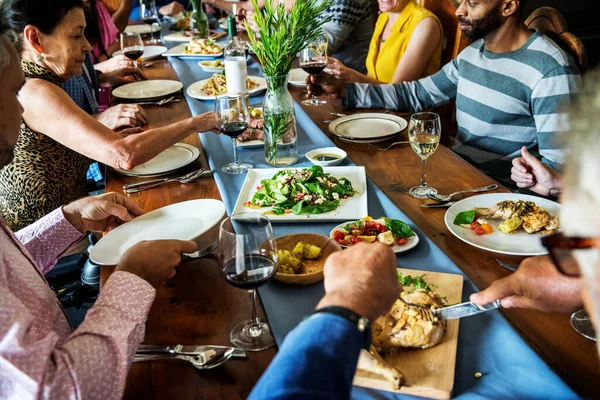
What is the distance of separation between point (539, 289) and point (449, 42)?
2.46 metres

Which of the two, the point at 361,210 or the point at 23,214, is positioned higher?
the point at 361,210

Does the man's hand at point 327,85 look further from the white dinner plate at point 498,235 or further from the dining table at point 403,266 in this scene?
the white dinner plate at point 498,235

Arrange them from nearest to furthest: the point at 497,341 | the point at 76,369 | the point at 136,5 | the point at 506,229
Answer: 1. the point at 76,369
2. the point at 497,341
3. the point at 506,229
4. the point at 136,5

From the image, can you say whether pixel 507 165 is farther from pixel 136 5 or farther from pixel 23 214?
pixel 136 5

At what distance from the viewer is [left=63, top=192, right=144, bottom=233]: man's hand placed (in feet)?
4.65

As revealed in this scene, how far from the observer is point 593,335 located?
0.98 m

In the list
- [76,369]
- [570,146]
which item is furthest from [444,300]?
[76,369]

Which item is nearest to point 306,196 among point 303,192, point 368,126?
point 303,192

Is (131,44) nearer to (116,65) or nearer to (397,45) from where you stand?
(116,65)

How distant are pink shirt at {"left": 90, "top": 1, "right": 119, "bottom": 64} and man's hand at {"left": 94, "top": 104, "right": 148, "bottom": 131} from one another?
Result: 158cm

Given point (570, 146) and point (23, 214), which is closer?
point (570, 146)

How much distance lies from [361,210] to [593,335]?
624 millimetres

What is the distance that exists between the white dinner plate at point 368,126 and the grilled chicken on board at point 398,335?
108 centimetres

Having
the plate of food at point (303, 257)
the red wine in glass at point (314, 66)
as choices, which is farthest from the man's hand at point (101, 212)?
the red wine in glass at point (314, 66)
